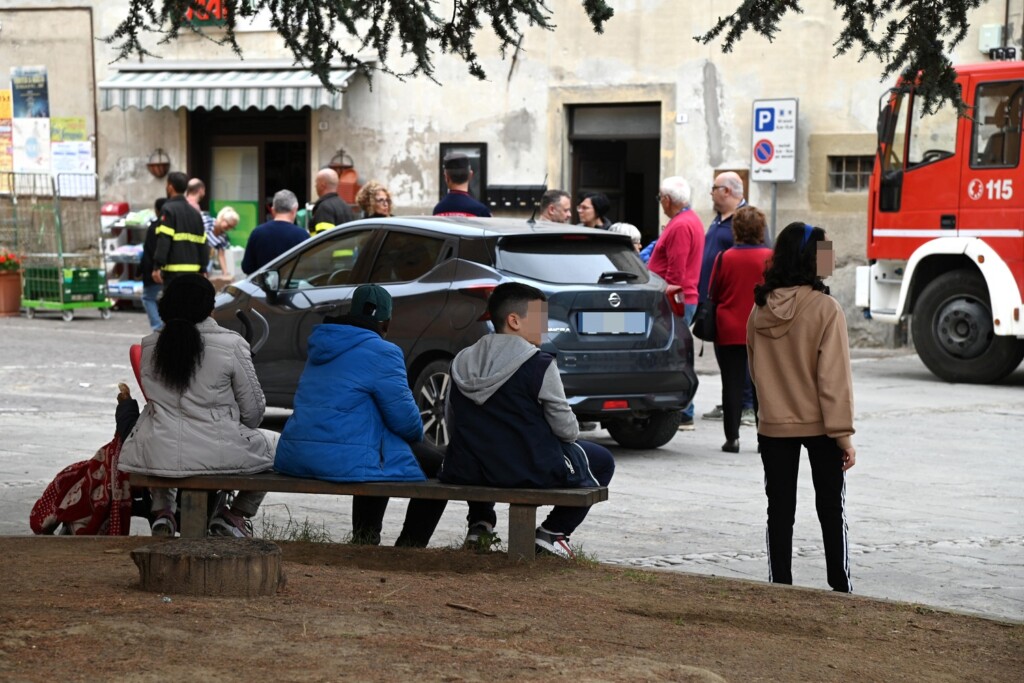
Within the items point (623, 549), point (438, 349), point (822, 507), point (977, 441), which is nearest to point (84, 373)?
point (438, 349)

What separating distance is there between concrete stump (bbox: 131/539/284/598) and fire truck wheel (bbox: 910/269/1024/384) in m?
12.5

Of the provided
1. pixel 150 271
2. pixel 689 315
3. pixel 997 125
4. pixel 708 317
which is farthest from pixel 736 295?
pixel 150 271

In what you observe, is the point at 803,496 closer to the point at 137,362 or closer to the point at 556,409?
the point at 556,409

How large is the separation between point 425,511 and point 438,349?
3.52 m

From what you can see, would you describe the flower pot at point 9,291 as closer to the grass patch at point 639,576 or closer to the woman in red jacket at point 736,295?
the woman in red jacket at point 736,295

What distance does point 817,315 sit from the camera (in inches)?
268

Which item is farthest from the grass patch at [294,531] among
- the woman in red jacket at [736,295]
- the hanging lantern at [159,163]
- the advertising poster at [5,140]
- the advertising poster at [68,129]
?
the advertising poster at [5,140]

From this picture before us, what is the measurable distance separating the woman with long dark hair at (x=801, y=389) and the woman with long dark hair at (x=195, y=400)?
85.2 inches

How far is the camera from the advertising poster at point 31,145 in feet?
93.1

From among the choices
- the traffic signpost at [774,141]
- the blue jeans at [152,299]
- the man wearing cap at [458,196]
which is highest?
the traffic signpost at [774,141]

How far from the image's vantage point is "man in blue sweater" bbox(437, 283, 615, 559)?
6852mm

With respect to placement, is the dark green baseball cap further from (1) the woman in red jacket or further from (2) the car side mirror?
(2) the car side mirror

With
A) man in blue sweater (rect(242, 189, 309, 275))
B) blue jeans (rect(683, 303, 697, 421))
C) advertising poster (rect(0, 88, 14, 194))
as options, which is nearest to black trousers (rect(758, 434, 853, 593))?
blue jeans (rect(683, 303, 697, 421))

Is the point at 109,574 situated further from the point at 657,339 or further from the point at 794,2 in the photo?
the point at 657,339
